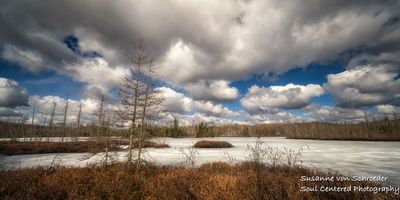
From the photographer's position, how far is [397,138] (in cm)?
3816

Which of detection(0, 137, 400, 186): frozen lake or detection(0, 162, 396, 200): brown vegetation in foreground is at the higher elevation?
detection(0, 162, 396, 200): brown vegetation in foreground

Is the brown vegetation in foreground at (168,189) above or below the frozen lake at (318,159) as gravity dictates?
above

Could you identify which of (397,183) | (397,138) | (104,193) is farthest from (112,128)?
(397,138)

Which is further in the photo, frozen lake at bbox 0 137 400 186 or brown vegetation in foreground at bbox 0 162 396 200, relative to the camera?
frozen lake at bbox 0 137 400 186

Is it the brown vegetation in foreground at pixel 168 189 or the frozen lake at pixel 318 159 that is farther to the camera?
the frozen lake at pixel 318 159

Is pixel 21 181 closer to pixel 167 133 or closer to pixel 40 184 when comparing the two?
pixel 40 184

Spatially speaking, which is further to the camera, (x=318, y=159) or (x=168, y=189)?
(x=318, y=159)

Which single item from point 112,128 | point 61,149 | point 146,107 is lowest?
point 61,149

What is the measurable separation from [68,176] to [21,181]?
1330 millimetres

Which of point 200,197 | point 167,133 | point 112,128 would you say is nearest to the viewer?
point 200,197

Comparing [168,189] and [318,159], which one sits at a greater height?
[168,189]

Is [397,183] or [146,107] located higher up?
[146,107]

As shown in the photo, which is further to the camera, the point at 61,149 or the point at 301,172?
the point at 61,149

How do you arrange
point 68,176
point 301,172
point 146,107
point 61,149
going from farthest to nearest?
→ point 61,149
point 146,107
point 301,172
point 68,176
